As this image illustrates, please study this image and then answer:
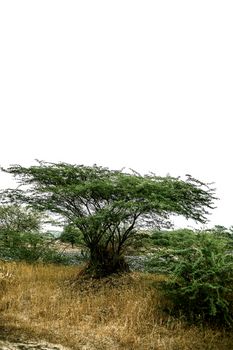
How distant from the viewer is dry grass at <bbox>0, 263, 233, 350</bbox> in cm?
859

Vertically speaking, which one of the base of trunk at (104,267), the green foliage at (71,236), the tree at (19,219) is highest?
the tree at (19,219)

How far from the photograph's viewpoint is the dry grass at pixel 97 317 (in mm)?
8594

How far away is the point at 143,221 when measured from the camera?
12812 mm

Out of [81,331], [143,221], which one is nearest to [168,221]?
[143,221]

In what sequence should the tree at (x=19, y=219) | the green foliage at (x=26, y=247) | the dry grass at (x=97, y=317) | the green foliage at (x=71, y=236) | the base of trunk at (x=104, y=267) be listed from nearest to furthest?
the dry grass at (x=97, y=317) < the base of trunk at (x=104, y=267) < the green foliage at (x=71, y=236) < the green foliage at (x=26, y=247) < the tree at (x=19, y=219)

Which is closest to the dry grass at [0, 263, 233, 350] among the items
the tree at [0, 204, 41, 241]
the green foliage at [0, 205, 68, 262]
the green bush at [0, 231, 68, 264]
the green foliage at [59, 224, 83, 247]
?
the green foliage at [59, 224, 83, 247]

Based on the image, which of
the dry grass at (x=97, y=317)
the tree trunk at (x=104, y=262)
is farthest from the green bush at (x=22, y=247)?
the tree trunk at (x=104, y=262)

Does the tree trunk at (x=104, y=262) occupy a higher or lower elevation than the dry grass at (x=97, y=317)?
higher

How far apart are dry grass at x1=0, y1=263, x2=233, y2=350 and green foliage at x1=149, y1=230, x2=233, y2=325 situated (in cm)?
45

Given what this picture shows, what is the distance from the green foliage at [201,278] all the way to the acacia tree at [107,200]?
157 cm

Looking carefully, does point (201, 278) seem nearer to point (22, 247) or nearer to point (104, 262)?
point (104, 262)

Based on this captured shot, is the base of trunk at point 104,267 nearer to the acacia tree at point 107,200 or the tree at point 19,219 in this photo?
the acacia tree at point 107,200

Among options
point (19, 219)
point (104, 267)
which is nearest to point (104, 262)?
point (104, 267)

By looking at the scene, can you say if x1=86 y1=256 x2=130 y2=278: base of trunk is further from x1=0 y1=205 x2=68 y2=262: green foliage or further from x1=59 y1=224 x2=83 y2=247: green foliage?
x1=0 y1=205 x2=68 y2=262: green foliage
